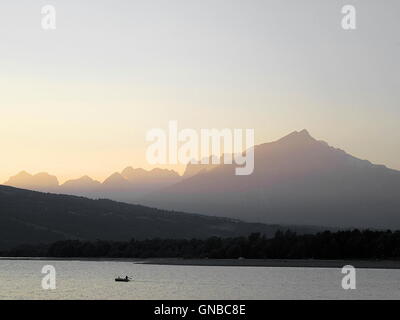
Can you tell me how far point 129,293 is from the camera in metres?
110
